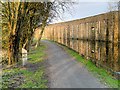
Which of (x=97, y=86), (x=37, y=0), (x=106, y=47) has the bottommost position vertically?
(x=97, y=86)

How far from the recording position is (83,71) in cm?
1340

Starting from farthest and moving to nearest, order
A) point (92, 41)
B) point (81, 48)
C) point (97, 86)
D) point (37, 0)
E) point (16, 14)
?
point (81, 48) → point (37, 0) → point (92, 41) → point (16, 14) → point (97, 86)

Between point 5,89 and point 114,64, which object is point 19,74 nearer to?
point 5,89

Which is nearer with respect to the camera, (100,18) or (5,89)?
(5,89)

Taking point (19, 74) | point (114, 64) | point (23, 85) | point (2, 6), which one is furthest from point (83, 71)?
point (2, 6)

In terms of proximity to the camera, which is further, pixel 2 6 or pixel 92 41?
pixel 92 41

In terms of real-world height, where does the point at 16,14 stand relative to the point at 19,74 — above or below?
above

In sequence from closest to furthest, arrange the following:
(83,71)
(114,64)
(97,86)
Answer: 1. (97,86)
2. (83,71)
3. (114,64)

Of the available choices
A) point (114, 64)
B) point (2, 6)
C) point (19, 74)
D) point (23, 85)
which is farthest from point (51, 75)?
point (2, 6)

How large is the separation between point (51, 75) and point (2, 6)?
7206 millimetres

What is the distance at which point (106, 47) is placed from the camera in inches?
602

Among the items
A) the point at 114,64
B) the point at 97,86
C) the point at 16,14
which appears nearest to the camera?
the point at 97,86

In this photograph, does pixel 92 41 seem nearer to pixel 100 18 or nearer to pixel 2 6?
pixel 100 18

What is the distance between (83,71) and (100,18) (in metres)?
4.50
